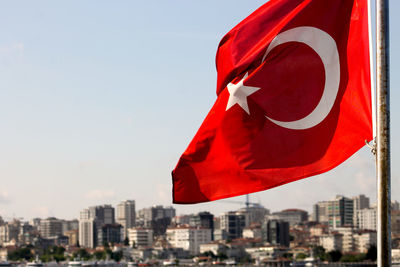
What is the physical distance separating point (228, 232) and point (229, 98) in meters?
179

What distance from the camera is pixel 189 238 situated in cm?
16375

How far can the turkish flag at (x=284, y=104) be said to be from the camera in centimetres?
565

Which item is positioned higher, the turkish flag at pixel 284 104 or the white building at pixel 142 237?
the turkish flag at pixel 284 104

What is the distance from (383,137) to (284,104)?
104 centimetres

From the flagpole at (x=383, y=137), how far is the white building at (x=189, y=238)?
157301 mm

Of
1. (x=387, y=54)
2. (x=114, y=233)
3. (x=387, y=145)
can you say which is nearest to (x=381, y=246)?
(x=387, y=145)

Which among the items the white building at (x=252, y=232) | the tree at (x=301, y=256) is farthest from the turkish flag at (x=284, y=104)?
the white building at (x=252, y=232)

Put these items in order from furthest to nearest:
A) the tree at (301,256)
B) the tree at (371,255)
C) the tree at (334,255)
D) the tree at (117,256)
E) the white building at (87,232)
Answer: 1. the white building at (87,232)
2. the tree at (117,256)
3. the tree at (334,255)
4. the tree at (301,256)
5. the tree at (371,255)

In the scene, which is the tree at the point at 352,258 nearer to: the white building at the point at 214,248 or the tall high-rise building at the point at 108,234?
the white building at the point at 214,248

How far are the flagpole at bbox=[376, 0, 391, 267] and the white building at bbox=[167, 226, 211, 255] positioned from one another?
157 metres

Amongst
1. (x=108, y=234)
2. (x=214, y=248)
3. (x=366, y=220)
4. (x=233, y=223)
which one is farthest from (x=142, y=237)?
(x=366, y=220)

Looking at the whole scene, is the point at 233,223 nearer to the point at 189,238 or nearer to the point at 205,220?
the point at 205,220

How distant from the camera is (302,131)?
Answer: 229 inches

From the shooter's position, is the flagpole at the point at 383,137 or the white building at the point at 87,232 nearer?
the flagpole at the point at 383,137
